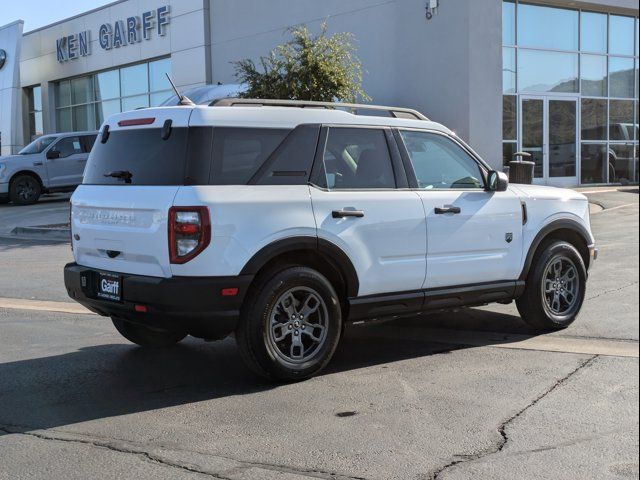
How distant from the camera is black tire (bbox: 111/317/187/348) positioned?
6.44 m

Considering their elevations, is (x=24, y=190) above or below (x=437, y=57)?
below

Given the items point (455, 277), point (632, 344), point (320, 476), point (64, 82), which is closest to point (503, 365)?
point (455, 277)

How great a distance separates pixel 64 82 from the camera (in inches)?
1367

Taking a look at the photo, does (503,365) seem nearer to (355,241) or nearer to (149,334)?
(355,241)

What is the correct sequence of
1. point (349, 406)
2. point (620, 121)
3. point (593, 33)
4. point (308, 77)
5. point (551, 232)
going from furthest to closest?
point (620, 121), point (593, 33), point (308, 77), point (551, 232), point (349, 406)

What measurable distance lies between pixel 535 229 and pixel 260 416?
320 cm

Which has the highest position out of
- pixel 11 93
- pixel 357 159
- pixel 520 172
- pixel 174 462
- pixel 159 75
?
pixel 11 93

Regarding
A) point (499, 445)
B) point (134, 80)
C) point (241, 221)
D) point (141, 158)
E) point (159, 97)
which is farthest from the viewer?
point (134, 80)

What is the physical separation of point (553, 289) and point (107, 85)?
93.5 feet

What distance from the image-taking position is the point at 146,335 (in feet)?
21.3

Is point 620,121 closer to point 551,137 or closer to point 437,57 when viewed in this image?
point 551,137

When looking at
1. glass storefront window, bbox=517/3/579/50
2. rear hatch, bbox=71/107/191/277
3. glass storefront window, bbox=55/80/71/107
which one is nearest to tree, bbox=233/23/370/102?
glass storefront window, bbox=517/3/579/50

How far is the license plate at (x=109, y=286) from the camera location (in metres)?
5.25

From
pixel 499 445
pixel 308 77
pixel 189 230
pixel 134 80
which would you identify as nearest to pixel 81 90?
pixel 134 80
